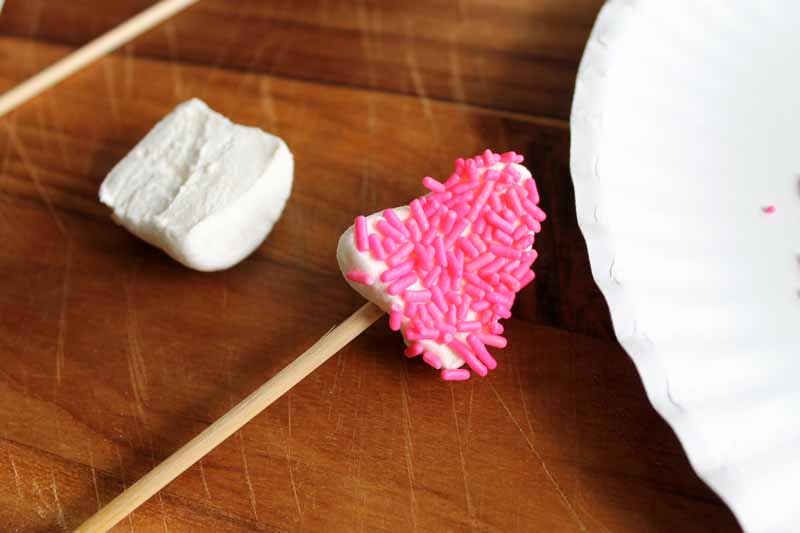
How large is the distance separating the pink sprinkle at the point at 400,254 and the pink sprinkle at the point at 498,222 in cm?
6

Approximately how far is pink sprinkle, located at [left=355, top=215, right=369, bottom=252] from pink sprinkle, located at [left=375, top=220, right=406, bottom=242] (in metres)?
0.01

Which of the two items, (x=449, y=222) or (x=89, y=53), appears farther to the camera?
(x=89, y=53)

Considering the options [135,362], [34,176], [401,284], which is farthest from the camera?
[34,176]

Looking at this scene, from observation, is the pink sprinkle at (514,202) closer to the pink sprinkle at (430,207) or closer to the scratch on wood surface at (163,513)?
the pink sprinkle at (430,207)

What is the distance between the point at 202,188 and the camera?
726 millimetres

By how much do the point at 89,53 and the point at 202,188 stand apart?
0.95 feet

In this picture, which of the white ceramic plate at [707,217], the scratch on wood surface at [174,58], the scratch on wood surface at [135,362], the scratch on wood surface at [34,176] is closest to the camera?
the white ceramic plate at [707,217]

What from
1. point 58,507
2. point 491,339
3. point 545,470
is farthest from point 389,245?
point 58,507

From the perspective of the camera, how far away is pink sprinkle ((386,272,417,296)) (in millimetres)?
617

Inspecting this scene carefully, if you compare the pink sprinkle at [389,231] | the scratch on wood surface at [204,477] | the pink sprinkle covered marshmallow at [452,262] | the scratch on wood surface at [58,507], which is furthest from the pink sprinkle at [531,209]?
the scratch on wood surface at [58,507]

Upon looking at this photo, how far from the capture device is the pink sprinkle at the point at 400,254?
24.6 inches

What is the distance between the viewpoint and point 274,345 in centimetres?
73

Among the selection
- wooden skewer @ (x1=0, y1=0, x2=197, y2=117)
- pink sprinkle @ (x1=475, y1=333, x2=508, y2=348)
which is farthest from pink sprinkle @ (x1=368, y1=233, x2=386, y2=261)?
wooden skewer @ (x1=0, y1=0, x2=197, y2=117)

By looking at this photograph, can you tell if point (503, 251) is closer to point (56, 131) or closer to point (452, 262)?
point (452, 262)
